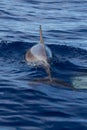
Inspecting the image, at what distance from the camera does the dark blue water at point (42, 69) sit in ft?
31.1

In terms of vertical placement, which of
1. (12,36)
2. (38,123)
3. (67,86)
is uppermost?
(12,36)

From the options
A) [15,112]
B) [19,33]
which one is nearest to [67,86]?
[15,112]

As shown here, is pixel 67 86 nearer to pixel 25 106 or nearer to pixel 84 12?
pixel 25 106

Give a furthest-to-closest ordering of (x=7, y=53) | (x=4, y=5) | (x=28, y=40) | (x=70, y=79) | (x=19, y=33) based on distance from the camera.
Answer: (x=4, y=5) < (x=19, y=33) < (x=28, y=40) < (x=7, y=53) < (x=70, y=79)

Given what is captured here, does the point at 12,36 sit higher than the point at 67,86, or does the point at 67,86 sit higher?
the point at 12,36

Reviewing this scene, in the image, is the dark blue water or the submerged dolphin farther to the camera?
the submerged dolphin

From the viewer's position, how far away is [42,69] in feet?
41.7

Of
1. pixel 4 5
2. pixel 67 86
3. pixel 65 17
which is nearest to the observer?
pixel 67 86

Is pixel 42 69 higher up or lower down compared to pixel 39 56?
lower down

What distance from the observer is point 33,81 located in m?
11.7

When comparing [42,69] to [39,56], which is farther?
[39,56]

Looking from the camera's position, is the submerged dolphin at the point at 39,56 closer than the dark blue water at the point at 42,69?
No

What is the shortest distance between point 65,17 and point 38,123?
12.0 meters

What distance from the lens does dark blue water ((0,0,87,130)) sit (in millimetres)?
9469
